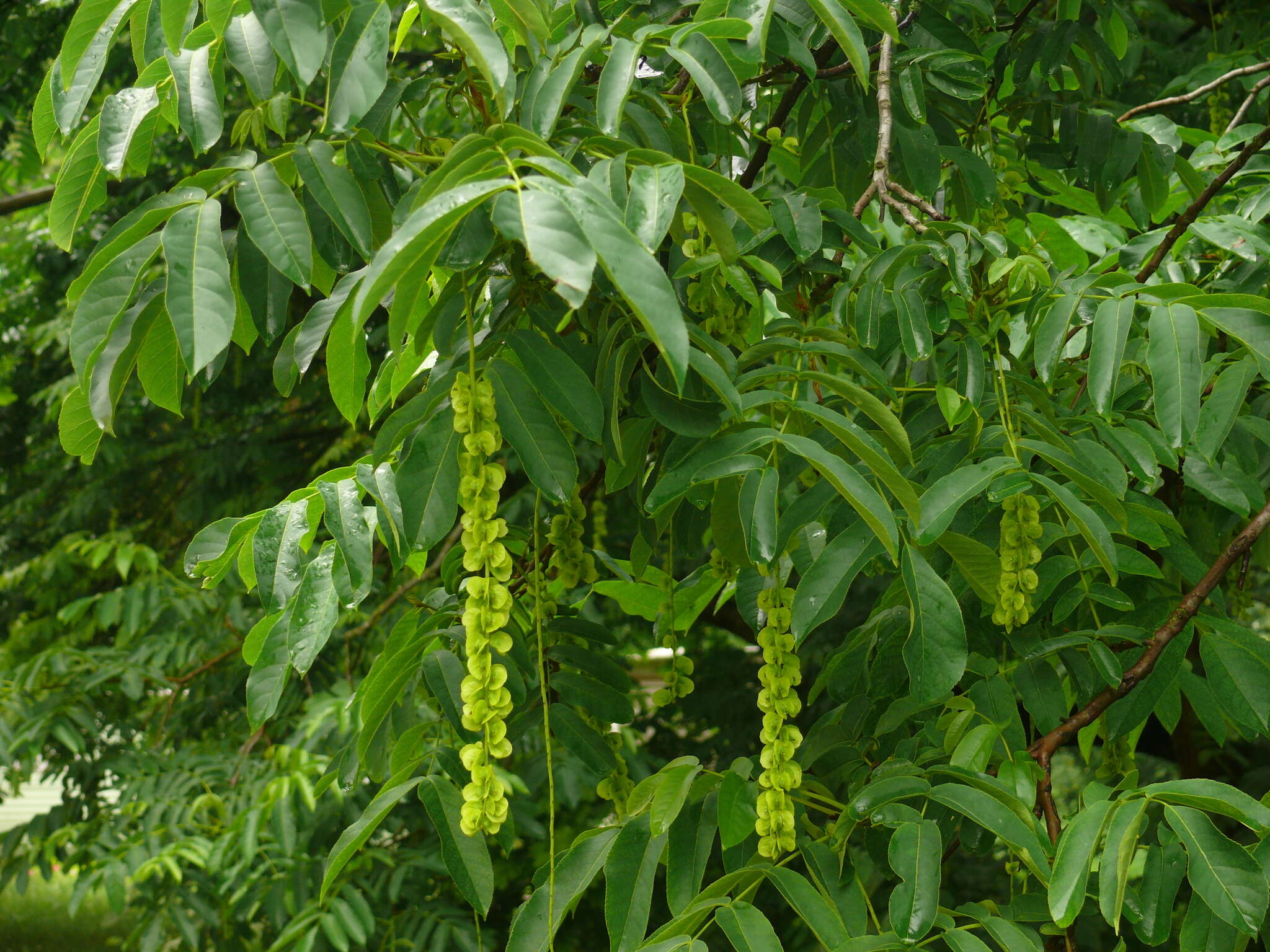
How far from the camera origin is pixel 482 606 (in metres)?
0.97

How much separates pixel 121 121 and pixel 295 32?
0.97ft

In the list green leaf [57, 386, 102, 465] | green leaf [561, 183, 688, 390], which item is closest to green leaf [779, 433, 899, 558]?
green leaf [561, 183, 688, 390]

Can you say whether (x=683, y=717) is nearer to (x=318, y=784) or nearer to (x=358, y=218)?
(x=318, y=784)

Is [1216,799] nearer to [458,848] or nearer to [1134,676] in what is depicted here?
[1134,676]

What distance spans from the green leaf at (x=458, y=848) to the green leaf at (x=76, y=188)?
73 cm

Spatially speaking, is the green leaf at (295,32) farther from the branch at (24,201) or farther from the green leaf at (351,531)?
the branch at (24,201)

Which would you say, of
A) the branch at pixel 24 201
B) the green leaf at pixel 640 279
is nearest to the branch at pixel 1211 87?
the green leaf at pixel 640 279

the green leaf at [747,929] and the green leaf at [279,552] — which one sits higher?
the green leaf at [279,552]

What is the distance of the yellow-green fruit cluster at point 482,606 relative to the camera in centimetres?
95

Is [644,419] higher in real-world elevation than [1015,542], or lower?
higher

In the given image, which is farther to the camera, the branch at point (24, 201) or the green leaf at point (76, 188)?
the branch at point (24, 201)

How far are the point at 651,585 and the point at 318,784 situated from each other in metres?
0.54

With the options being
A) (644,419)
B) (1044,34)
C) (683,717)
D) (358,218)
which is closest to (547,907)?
(644,419)

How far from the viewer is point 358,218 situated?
1.12m
